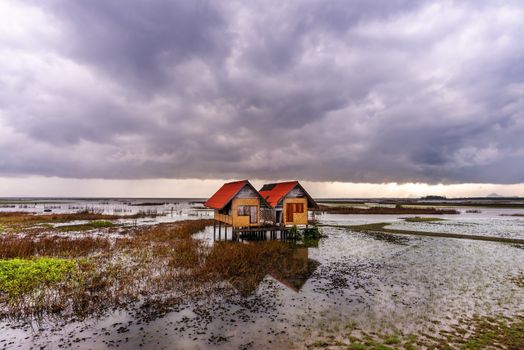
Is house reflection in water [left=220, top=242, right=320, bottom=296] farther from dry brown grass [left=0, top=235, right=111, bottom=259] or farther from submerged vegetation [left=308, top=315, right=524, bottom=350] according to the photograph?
dry brown grass [left=0, top=235, right=111, bottom=259]

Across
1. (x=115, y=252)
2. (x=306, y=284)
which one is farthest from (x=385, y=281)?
(x=115, y=252)

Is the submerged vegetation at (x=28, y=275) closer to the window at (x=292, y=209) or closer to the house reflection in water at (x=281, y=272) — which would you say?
the house reflection in water at (x=281, y=272)

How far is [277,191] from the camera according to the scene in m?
31.5

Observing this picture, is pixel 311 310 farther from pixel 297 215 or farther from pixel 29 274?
pixel 297 215

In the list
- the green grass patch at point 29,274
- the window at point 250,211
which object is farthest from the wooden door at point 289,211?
the green grass patch at point 29,274

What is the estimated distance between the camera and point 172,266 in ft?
53.0

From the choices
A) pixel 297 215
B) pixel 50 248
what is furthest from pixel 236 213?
pixel 50 248

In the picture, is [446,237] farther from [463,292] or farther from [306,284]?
[306,284]

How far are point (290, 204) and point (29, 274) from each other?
2174 cm

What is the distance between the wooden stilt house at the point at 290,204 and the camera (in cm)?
2917

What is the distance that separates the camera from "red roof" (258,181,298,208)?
29331mm

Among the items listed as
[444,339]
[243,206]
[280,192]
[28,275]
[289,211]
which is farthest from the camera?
[280,192]

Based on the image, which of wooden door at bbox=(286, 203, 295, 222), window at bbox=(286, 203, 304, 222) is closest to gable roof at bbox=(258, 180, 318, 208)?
window at bbox=(286, 203, 304, 222)

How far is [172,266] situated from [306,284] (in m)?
7.66
